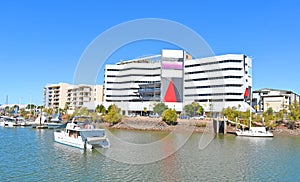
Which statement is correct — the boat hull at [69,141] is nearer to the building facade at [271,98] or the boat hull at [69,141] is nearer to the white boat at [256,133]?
the white boat at [256,133]

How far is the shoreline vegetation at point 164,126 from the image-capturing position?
5387 cm

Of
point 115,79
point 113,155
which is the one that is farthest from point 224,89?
point 113,155

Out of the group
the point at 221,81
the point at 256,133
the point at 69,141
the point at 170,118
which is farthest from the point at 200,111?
the point at 69,141

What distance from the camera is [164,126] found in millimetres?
59906

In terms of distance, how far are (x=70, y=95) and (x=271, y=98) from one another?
7208 centimetres

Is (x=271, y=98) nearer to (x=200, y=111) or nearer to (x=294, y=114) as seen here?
(x=200, y=111)

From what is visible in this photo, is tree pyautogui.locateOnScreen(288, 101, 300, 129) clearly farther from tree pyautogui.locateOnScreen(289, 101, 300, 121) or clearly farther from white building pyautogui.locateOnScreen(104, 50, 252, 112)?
white building pyautogui.locateOnScreen(104, 50, 252, 112)

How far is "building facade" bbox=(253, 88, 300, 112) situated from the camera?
8300 cm

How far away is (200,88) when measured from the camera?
81.6 meters

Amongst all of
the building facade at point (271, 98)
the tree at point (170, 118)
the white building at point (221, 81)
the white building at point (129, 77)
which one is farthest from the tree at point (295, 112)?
the white building at point (129, 77)

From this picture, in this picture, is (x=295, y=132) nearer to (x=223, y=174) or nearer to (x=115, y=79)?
(x=223, y=174)

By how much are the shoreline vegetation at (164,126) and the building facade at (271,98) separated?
2725cm

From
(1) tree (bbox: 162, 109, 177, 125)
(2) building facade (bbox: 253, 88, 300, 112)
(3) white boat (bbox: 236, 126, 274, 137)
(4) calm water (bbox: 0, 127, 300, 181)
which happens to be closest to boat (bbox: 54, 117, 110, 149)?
(4) calm water (bbox: 0, 127, 300, 181)

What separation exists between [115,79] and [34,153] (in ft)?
225
